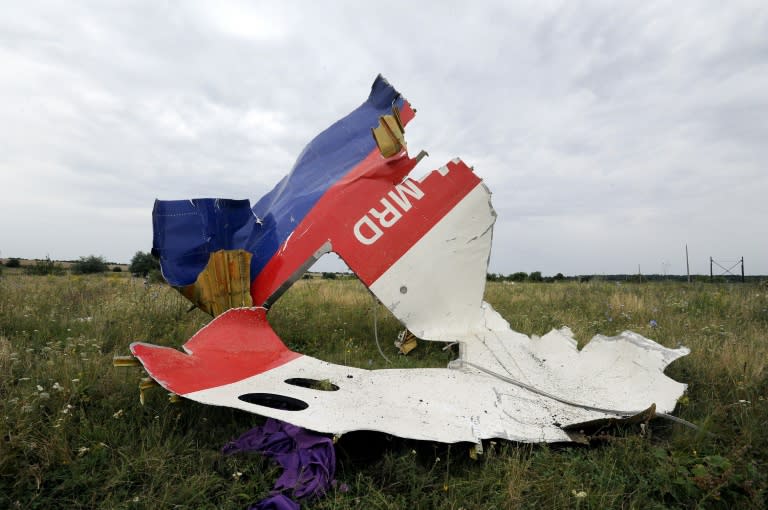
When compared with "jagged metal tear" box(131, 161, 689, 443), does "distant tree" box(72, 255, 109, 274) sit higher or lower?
higher

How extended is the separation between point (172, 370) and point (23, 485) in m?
0.85

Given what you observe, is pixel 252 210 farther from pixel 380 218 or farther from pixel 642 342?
pixel 642 342

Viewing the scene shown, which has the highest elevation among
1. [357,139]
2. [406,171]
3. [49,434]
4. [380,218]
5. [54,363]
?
[357,139]

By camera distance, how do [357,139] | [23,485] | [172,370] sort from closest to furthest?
[23,485], [172,370], [357,139]

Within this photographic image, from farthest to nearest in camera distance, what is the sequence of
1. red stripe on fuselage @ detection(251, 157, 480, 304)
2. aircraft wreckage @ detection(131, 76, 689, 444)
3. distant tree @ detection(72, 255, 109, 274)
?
distant tree @ detection(72, 255, 109, 274) → red stripe on fuselage @ detection(251, 157, 480, 304) → aircraft wreckage @ detection(131, 76, 689, 444)

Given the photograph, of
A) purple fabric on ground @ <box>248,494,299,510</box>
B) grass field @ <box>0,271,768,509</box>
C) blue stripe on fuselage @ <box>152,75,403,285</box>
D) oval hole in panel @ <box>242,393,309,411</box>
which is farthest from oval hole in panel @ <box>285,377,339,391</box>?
blue stripe on fuselage @ <box>152,75,403,285</box>

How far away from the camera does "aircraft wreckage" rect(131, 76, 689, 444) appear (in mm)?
2676

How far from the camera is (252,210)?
4.51m

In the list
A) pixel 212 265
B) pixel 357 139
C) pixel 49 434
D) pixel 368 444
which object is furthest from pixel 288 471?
pixel 357 139

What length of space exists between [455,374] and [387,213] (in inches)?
62.6

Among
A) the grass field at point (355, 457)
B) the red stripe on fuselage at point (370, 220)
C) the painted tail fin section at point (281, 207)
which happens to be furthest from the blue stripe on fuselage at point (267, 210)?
the grass field at point (355, 457)

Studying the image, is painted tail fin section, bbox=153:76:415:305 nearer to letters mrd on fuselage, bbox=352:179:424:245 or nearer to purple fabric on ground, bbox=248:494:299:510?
letters mrd on fuselage, bbox=352:179:424:245

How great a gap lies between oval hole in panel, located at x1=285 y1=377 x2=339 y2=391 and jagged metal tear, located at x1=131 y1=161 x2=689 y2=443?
0.07 ft

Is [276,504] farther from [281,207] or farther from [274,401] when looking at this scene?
[281,207]
